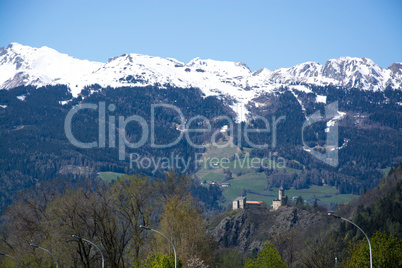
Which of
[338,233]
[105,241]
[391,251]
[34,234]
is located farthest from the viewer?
[338,233]

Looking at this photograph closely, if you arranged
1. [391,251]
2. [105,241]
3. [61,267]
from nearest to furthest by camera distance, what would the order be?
[391,251] → [105,241] → [61,267]

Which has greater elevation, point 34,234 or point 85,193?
point 85,193

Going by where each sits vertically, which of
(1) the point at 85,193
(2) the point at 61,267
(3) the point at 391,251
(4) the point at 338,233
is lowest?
(4) the point at 338,233

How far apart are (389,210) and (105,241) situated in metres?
141

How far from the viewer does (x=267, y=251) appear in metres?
81.0

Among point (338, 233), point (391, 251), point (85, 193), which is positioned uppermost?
point (85, 193)

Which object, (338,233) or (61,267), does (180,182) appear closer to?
(61,267)

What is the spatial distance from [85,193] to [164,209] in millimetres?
10952

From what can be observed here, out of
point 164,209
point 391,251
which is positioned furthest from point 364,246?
point 164,209

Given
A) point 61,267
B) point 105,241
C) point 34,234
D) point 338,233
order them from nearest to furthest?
point 105,241, point 61,267, point 34,234, point 338,233

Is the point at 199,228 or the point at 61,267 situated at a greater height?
the point at 199,228

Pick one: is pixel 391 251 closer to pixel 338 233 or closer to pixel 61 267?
pixel 61 267

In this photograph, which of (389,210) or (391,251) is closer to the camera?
(391,251)

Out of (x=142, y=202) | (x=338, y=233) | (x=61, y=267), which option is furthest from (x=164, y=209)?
(x=338, y=233)
